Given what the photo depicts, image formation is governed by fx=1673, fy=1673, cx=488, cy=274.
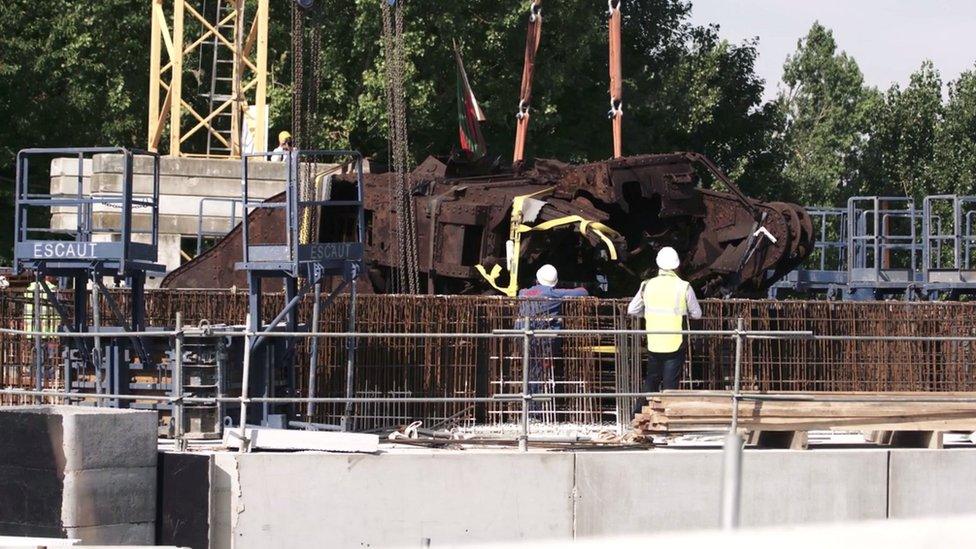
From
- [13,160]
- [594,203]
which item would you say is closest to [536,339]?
[594,203]

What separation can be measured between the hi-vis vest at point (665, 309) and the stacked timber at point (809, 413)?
1175 mm

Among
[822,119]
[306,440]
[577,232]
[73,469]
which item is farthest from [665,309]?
[822,119]

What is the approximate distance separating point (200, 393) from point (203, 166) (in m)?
12.7

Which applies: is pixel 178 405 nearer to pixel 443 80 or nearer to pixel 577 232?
pixel 577 232

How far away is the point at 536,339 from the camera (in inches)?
638

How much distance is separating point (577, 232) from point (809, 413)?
6.79 meters

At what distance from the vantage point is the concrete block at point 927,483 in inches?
543

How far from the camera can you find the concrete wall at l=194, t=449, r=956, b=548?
42.4 feet

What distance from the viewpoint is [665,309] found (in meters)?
15.3

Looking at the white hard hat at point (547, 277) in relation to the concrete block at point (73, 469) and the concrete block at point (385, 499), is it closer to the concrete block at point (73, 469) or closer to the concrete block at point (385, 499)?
the concrete block at point (385, 499)

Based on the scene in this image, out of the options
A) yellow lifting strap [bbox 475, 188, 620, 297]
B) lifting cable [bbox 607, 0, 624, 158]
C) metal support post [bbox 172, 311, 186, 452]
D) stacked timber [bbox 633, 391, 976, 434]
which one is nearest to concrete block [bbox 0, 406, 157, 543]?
metal support post [bbox 172, 311, 186, 452]

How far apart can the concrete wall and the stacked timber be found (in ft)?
1.01

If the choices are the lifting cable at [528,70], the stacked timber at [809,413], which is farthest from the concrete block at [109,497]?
the lifting cable at [528,70]

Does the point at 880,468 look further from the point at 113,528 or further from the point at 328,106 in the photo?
the point at 328,106
